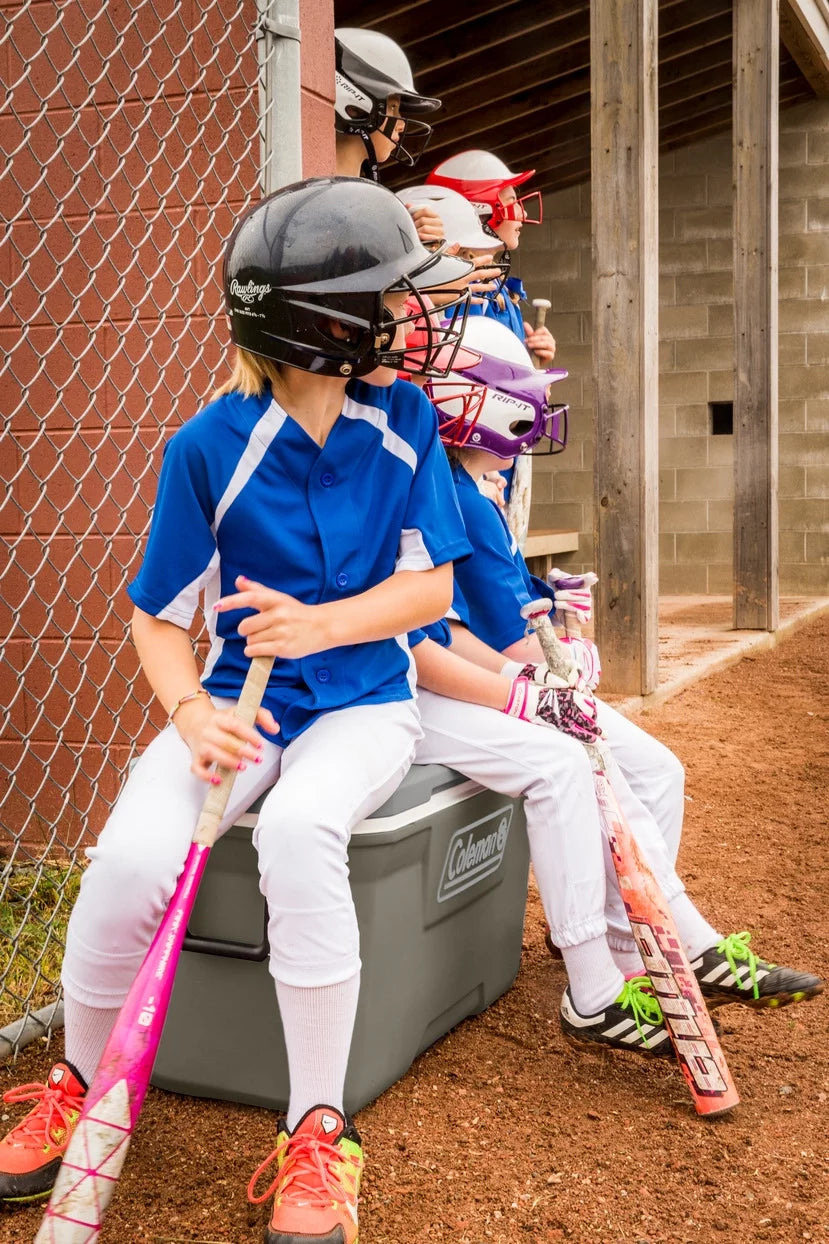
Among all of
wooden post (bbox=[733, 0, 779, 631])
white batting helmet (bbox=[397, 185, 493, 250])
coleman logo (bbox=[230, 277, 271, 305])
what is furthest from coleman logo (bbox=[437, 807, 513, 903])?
wooden post (bbox=[733, 0, 779, 631])

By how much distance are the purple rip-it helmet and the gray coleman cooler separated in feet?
2.14

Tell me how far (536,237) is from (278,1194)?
30.7ft

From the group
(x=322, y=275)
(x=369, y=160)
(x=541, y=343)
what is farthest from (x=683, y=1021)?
(x=369, y=160)

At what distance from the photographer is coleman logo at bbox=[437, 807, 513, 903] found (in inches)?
80.4

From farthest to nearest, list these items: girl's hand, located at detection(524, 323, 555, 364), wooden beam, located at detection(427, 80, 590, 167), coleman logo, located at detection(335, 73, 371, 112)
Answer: wooden beam, located at detection(427, 80, 590, 167)
girl's hand, located at detection(524, 323, 555, 364)
coleman logo, located at detection(335, 73, 371, 112)

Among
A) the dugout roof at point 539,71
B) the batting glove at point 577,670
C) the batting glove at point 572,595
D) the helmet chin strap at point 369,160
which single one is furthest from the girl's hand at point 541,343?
the dugout roof at point 539,71

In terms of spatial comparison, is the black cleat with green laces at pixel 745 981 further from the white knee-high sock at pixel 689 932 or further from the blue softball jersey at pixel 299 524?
the blue softball jersey at pixel 299 524

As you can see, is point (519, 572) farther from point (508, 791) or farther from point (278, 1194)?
point (278, 1194)

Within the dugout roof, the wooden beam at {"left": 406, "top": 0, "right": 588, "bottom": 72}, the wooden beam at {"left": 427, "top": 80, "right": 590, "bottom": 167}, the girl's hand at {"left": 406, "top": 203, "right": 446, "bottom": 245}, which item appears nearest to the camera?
the girl's hand at {"left": 406, "top": 203, "right": 446, "bottom": 245}

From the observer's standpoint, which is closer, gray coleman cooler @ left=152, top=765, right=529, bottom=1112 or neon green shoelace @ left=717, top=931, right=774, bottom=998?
gray coleman cooler @ left=152, top=765, right=529, bottom=1112

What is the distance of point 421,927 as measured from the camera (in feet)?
6.49

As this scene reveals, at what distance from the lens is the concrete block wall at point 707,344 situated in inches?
387

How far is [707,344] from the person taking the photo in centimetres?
998

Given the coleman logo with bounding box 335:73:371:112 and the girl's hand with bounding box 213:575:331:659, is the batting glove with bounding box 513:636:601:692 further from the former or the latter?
the coleman logo with bounding box 335:73:371:112
